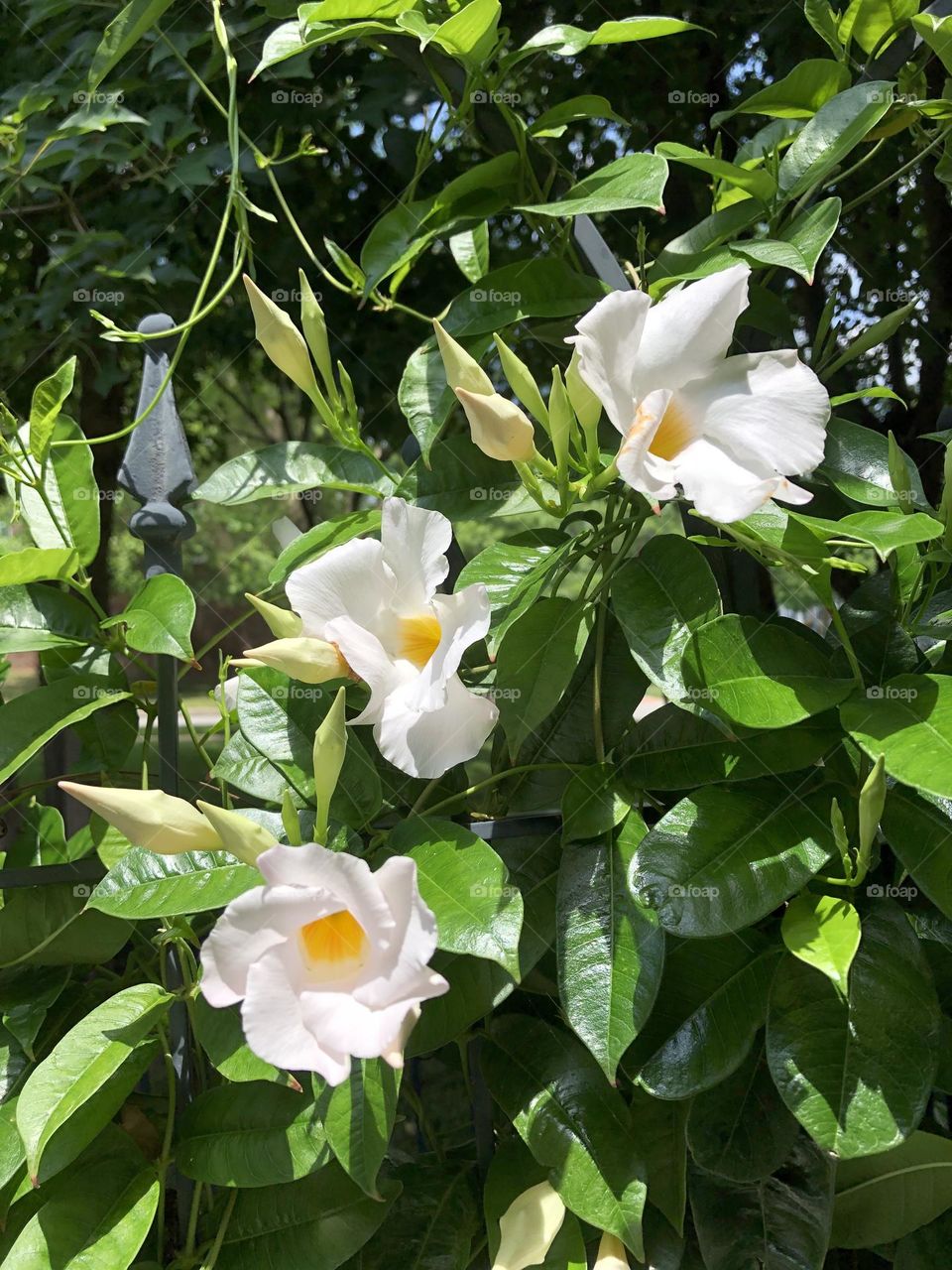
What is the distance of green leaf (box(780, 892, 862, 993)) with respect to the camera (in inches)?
24.4

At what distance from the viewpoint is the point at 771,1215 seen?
741 millimetres

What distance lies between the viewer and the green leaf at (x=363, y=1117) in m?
0.62

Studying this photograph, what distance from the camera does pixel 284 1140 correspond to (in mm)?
707

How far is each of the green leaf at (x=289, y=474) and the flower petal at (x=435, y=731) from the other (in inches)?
11.6

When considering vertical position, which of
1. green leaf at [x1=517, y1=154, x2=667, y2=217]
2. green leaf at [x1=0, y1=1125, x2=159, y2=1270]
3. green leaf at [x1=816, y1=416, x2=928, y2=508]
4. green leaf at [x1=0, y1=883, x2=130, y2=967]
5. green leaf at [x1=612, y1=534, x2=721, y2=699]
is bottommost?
green leaf at [x1=0, y1=1125, x2=159, y2=1270]

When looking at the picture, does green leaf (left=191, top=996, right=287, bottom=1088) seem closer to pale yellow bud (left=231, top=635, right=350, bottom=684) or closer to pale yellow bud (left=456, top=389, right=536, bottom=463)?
pale yellow bud (left=231, top=635, right=350, bottom=684)

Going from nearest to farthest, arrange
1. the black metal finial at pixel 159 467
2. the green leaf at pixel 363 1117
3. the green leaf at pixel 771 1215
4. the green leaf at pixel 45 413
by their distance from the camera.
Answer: the green leaf at pixel 363 1117, the green leaf at pixel 771 1215, the green leaf at pixel 45 413, the black metal finial at pixel 159 467

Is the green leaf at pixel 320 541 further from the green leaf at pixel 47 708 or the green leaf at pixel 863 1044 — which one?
the green leaf at pixel 863 1044

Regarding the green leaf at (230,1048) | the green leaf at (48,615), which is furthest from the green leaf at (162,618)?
the green leaf at (230,1048)

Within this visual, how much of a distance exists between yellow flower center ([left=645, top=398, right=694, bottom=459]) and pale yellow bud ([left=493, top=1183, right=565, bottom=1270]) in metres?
0.49

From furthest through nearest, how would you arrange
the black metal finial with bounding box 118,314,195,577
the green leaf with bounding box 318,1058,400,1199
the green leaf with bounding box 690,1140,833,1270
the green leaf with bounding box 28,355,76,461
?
the black metal finial with bounding box 118,314,195,577
the green leaf with bounding box 28,355,76,461
the green leaf with bounding box 690,1140,833,1270
the green leaf with bounding box 318,1058,400,1199

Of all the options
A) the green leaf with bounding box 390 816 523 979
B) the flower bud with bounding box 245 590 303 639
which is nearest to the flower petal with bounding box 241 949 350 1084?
the green leaf with bounding box 390 816 523 979

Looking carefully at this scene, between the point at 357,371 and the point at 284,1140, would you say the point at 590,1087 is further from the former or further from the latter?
the point at 357,371

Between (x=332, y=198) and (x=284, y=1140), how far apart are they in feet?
7.18
